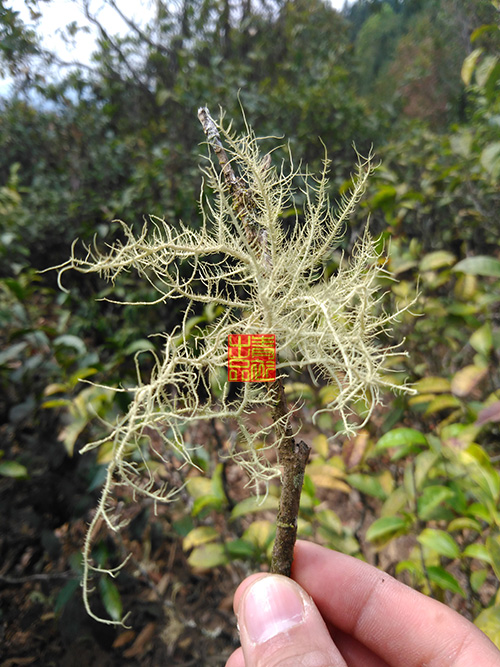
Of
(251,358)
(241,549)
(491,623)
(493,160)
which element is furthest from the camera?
(493,160)

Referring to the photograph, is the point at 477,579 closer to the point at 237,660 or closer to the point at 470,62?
the point at 237,660

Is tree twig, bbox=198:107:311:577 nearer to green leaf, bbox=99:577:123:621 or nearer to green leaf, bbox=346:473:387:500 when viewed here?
green leaf, bbox=346:473:387:500

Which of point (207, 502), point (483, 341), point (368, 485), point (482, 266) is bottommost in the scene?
point (368, 485)

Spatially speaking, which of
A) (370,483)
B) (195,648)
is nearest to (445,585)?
(370,483)

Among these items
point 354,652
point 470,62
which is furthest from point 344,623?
point 470,62

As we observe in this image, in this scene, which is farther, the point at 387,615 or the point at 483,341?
the point at 483,341

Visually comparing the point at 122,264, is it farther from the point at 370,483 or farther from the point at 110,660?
the point at 110,660
